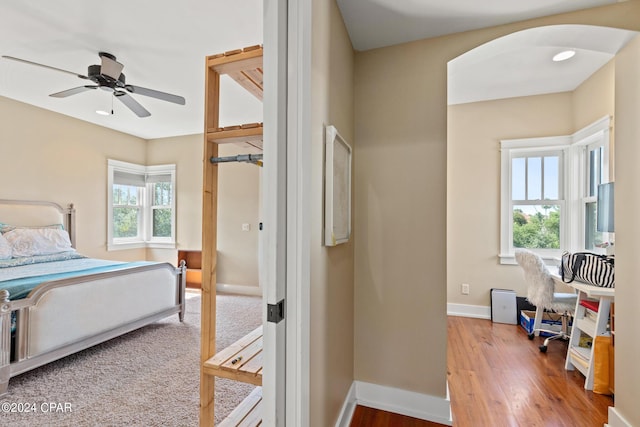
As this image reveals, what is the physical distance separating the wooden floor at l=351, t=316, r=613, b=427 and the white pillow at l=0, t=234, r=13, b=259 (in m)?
3.67

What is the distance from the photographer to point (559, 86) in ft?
9.99

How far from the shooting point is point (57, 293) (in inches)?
87.4

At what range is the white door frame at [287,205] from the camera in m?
0.96

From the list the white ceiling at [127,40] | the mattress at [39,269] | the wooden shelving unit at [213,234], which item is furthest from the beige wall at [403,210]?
the mattress at [39,269]

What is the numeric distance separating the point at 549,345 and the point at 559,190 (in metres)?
1.73

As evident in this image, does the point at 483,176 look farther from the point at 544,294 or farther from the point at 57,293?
the point at 57,293

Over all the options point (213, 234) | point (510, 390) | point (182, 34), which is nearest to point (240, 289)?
point (213, 234)

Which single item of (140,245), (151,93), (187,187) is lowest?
(140,245)

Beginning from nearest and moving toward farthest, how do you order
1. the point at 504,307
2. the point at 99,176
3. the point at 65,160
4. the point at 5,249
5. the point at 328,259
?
the point at 328,259 → the point at 5,249 → the point at 504,307 → the point at 65,160 → the point at 99,176

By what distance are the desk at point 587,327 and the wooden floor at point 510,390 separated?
89 millimetres

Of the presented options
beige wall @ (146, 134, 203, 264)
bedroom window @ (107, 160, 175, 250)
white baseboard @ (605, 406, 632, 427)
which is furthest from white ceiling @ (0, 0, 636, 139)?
white baseboard @ (605, 406, 632, 427)

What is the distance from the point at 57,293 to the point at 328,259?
225 cm

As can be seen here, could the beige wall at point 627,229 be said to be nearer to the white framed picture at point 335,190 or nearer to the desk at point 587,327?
the desk at point 587,327

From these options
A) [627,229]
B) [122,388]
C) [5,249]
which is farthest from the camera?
[5,249]
